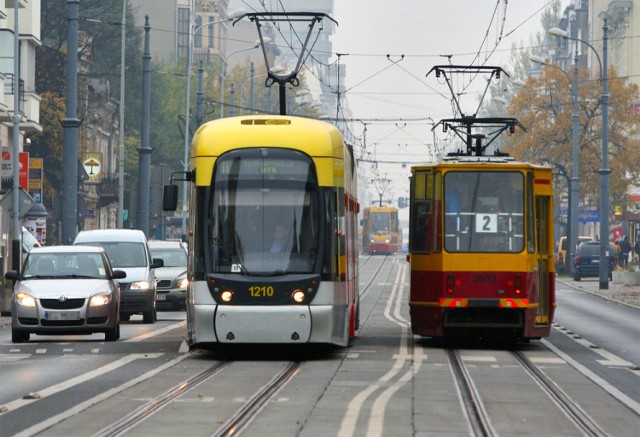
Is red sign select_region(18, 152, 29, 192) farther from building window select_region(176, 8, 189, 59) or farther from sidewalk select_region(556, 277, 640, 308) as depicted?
building window select_region(176, 8, 189, 59)

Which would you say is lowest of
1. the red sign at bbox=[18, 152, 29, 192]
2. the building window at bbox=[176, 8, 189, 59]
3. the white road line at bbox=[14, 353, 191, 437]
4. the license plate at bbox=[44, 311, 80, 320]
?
the white road line at bbox=[14, 353, 191, 437]

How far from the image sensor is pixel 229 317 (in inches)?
791

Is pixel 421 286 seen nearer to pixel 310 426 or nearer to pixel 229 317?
pixel 229 317

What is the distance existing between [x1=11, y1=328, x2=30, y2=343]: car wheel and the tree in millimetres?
52885

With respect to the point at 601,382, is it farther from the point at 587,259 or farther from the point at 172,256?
the point at 587,259

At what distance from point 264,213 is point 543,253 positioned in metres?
5.35

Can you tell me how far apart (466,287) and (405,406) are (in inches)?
352

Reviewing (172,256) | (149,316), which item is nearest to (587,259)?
(172,256)

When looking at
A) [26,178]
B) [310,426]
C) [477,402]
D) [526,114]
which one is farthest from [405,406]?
[526,114]

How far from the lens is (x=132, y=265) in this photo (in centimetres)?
3253

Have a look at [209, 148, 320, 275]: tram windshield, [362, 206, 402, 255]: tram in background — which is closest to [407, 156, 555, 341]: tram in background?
[209, 148, 320, 275]: tram windshield

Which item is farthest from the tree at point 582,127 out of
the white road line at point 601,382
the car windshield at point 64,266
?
the white road line at point 601,382

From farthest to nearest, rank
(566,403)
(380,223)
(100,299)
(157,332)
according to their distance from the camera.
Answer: (380,223) < (157,332) < (100,299) < (566,403)

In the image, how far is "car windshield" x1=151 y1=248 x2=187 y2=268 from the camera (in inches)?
1499
